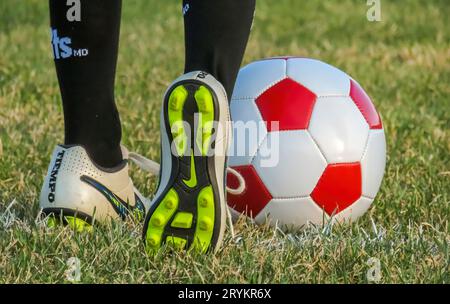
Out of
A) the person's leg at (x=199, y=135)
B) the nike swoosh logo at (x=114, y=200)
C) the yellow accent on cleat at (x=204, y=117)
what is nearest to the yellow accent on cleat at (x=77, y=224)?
the nike swoosh logo at (x=114, y=200)

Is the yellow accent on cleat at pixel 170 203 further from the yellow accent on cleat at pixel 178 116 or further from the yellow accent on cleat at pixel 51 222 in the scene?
the yellow accent on cleat at pixel 51 222

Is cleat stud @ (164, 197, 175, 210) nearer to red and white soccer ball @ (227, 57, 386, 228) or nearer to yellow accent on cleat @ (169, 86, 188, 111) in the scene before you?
yellow accent on cleat @ (169, 86, 188, 111)

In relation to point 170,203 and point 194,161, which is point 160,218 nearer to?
point 170,203

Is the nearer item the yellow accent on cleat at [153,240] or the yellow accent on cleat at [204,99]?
the yellow accent on cleat at [204,99]

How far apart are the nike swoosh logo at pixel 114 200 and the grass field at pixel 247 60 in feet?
0.44

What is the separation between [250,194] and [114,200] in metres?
0.46

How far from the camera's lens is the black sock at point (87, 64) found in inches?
112

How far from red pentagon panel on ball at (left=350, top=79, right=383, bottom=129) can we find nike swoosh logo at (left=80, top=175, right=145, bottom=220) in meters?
0.86

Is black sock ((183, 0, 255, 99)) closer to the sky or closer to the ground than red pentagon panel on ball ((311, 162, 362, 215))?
closer to the sky

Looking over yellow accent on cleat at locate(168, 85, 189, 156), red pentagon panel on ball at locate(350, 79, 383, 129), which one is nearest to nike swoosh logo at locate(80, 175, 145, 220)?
yellow accent on cleat at locate(168, 85, 189, 156)

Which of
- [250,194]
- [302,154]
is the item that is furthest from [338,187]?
[250,194]

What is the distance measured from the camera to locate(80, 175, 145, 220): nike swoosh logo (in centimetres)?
295

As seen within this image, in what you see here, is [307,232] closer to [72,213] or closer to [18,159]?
[72,213]

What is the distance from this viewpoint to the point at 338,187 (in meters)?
3.13
